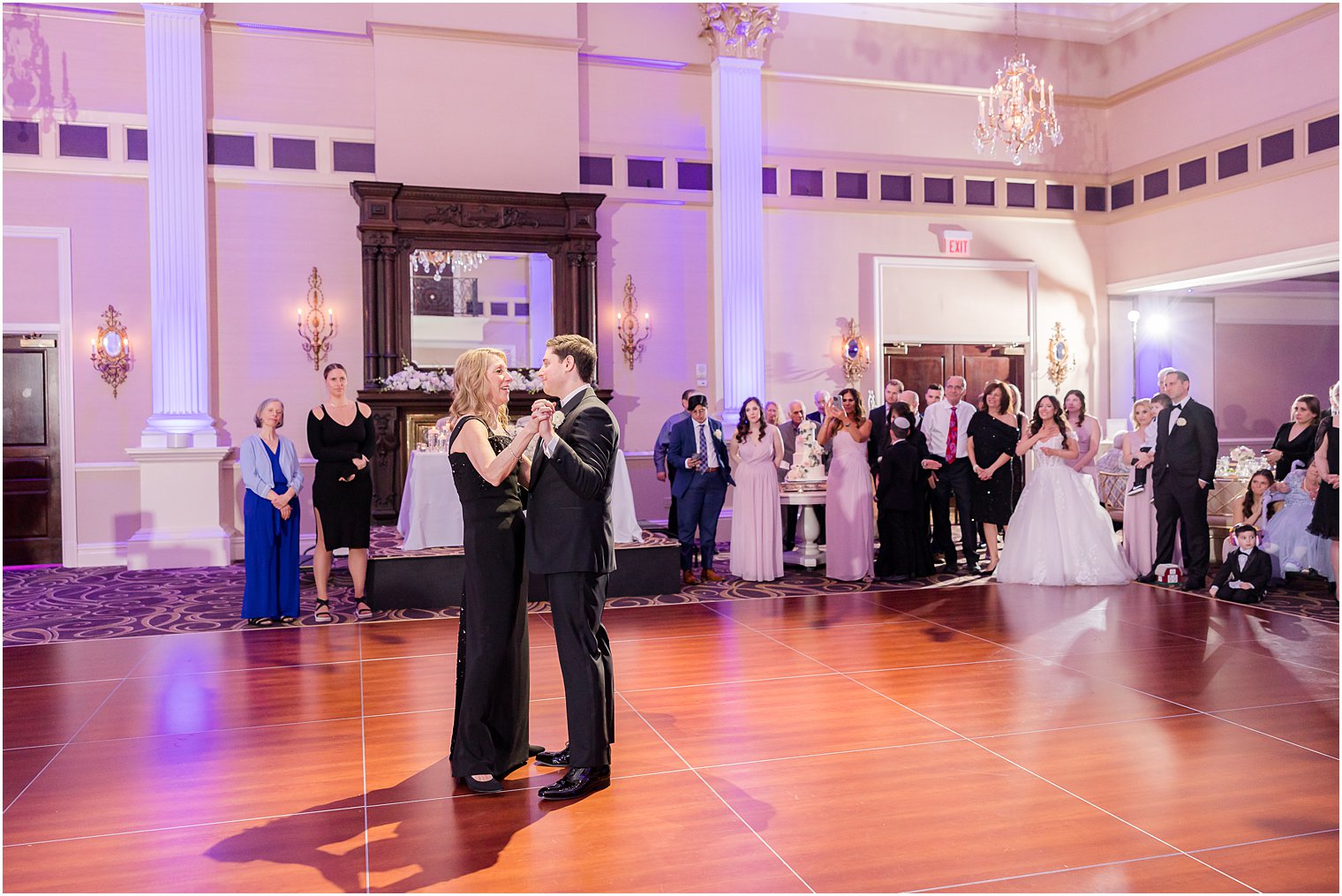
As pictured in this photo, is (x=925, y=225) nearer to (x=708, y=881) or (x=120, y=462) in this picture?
(x=120, y=462)

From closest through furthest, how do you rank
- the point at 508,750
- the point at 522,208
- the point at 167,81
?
the point at 508,750, the point at 167,81, the point at 522,208

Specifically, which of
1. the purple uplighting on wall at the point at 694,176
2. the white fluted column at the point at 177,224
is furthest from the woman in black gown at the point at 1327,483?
the white fluted column at the point at 177,224

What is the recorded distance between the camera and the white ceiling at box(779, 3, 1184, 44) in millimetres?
11484

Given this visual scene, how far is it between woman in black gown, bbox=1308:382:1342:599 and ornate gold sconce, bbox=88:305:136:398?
10.3 metres

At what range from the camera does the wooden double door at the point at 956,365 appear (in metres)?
11.9

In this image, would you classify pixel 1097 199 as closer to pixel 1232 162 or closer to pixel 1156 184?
pixel 1156 184

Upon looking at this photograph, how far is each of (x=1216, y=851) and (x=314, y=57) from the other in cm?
1030

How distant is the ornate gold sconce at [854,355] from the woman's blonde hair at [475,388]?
8.39 meters

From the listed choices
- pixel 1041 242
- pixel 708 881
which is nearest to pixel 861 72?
pixel 1041 242

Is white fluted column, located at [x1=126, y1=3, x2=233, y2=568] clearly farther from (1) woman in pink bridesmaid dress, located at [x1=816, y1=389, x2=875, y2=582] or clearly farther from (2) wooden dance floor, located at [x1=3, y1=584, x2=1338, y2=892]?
(1) woman in pink bridesmaid dress, located at [x1=816, y1=389, x2=875, y2=582]

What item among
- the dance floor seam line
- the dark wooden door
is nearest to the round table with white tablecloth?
the dance floor seam line

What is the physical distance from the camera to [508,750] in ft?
11.8

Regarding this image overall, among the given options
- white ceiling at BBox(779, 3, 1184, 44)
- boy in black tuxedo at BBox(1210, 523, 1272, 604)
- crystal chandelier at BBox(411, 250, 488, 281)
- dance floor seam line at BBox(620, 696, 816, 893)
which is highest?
white ceiling at BBox(779, 3, 1184, 44)

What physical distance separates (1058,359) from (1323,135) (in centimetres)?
361
